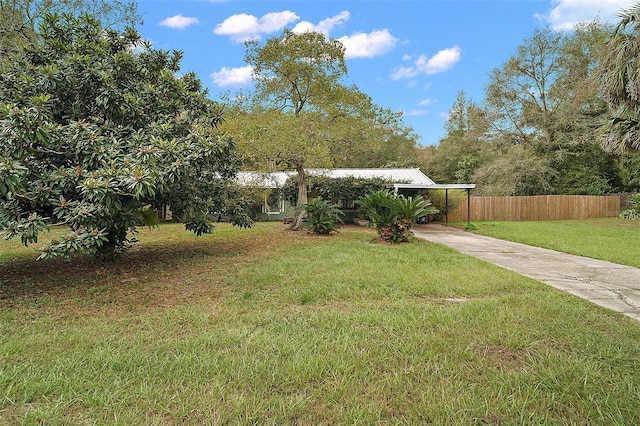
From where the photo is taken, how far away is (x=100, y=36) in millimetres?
6059

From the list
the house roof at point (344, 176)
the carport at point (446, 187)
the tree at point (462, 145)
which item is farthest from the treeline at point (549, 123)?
the carport at point (446, 187)

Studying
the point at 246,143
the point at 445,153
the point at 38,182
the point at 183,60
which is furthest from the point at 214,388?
the point at 445,153

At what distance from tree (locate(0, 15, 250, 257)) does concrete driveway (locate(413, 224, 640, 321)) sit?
17.1 ft

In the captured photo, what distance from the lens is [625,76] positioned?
963 centimetres

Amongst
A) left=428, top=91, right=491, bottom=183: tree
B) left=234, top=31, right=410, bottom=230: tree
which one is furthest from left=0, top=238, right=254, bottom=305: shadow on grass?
left=428, top=91, right=491, bottom=183: tree

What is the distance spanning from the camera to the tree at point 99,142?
4023 mm

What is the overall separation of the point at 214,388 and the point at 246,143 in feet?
27.6

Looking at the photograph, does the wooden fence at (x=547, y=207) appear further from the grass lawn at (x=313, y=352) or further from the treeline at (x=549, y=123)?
the grass lawn at (x=313, y=352)

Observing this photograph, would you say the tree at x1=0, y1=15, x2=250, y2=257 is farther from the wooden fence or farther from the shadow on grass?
the wooden fence

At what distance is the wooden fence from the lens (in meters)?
18.0

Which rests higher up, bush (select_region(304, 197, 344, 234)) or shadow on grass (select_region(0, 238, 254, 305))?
bush (select_region(304, 197, 344, 234))

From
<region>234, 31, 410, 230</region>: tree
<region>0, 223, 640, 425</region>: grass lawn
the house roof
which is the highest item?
<region>234, 31, 410, 230</region>: tree

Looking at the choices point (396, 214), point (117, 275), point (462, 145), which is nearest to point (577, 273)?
point (396, 214)

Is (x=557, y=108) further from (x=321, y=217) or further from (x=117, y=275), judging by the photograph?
(x=117, y=275)
